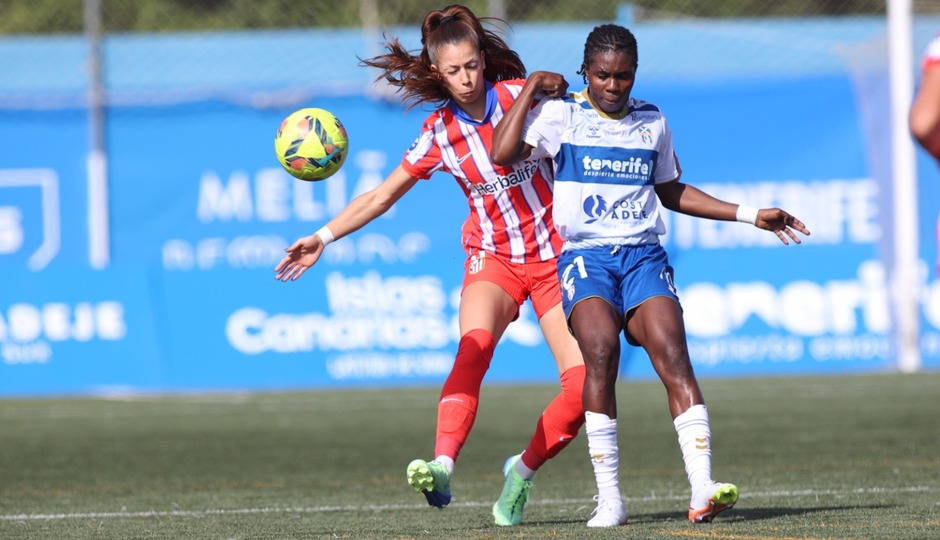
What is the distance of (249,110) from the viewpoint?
21.4m

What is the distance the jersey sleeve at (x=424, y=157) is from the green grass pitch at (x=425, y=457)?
145 centimetres

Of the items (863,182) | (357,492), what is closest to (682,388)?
(357,492)

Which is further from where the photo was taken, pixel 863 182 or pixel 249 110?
pixel 249 110

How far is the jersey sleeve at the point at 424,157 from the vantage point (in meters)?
6.41

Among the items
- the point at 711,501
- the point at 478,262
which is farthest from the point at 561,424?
the point at 711,501

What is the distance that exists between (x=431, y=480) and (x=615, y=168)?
138 centimetres

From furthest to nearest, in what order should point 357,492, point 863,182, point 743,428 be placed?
1. point 863,182
2. point 743,428
3. point 357,492

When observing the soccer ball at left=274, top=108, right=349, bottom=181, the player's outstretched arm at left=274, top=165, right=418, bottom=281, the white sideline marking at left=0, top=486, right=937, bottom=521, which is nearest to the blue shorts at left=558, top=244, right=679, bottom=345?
the player's outstretched arm at left=274, top=165, right=418, bottom=281

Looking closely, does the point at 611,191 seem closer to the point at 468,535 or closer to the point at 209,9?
the point at 468,535

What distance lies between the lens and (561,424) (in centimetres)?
626

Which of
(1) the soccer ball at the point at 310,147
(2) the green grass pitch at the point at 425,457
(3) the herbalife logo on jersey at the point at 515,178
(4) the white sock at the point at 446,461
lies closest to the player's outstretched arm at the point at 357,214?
(1) the soccer ball at the point at 310,147

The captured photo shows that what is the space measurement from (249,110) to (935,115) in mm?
17902

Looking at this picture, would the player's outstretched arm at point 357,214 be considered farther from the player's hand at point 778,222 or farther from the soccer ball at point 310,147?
the player's hand at point 778,222

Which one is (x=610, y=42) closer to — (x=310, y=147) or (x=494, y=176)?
(x=494, y=176)
